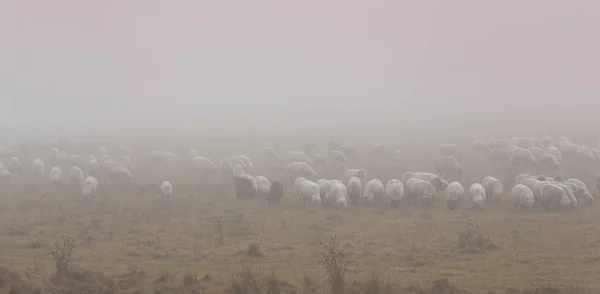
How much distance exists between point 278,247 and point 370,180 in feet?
43.4

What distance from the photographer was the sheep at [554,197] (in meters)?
20.4

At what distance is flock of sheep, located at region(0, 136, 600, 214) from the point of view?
21562 mm

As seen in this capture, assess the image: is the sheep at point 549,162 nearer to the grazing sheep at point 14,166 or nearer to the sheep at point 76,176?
the sheep at point 76,176

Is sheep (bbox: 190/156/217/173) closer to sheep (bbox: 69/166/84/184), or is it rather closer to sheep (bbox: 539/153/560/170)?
sheep (bbox: 69/166/84/184)

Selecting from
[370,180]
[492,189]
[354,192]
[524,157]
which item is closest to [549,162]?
[524,157]

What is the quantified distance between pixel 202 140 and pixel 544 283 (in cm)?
4864

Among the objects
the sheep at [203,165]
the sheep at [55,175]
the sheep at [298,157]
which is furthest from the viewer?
the sheep at [298,157]

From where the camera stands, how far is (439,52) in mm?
191375

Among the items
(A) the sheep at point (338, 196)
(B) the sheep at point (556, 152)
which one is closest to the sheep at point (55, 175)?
(A) the sheep at point (338, 196)

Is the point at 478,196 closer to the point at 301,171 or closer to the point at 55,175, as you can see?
the point at 301,171

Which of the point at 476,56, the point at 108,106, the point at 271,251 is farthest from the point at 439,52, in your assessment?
the point at 271,251

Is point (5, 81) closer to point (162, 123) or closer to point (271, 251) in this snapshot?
point (162, 123)

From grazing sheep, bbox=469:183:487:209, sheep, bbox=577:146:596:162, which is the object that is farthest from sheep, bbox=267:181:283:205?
sheep, bbox=577:146:596:162

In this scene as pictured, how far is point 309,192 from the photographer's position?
23.0 meters
